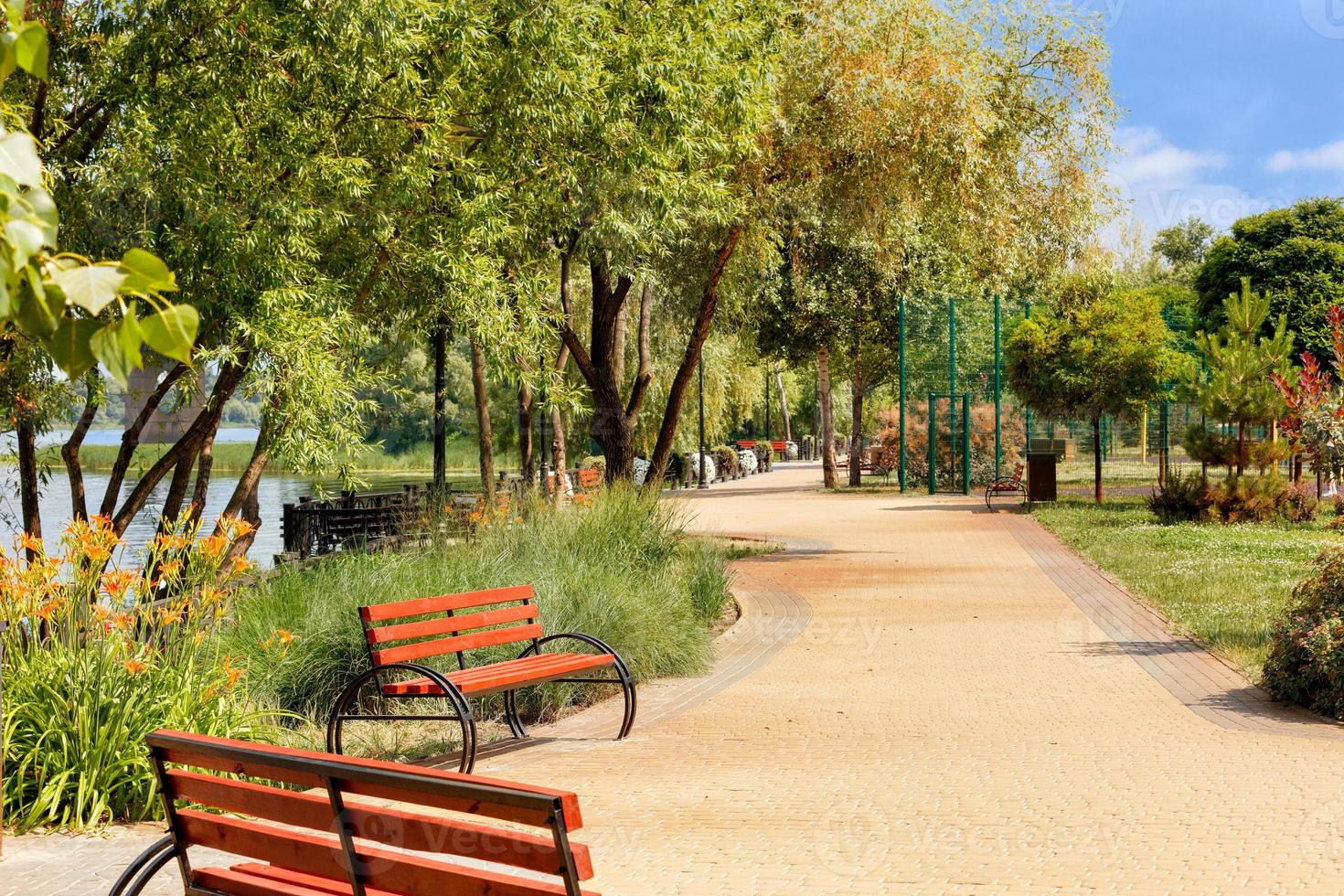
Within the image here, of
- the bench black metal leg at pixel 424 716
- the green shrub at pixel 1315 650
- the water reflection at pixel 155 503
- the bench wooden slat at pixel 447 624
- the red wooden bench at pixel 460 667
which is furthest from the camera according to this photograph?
the water reflection at pixel 155 503

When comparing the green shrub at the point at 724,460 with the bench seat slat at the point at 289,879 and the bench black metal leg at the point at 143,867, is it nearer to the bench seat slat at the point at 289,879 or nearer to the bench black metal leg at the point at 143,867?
the bench seat slat at the point at 289,879

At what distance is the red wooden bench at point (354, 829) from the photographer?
3.11 meters

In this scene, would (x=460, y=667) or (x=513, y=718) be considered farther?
(x=513, y=718)

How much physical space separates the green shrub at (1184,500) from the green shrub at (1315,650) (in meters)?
14.4

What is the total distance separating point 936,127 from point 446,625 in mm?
12483

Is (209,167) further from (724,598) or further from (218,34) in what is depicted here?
(724,598)

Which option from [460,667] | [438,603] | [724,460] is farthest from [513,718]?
[724,460]

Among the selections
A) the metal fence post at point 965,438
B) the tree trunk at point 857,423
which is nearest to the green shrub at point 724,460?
the tree trunk at point 857,423

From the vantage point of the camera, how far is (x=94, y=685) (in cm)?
593

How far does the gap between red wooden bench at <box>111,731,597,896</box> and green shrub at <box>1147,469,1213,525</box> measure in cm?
2140

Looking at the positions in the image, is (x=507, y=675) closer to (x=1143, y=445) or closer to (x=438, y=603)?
(x=438, y=603)

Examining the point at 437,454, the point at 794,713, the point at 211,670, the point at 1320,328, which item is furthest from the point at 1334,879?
the point at 1320,328

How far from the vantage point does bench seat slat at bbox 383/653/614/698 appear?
694cm

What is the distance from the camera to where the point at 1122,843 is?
5.43m
